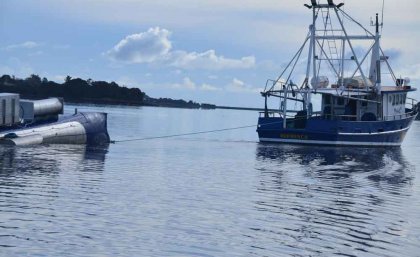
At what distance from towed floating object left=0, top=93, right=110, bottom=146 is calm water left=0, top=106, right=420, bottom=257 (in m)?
3.35

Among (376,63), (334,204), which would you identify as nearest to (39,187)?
(334,204)

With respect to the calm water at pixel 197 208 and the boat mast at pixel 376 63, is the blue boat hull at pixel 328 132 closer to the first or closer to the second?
the boat mast at pixel 376 63

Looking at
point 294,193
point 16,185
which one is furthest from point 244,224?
point 16,185

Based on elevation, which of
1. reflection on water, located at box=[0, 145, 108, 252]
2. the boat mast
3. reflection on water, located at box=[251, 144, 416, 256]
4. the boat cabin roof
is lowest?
reflection on water, located at box=[251, 144, 416, 256]

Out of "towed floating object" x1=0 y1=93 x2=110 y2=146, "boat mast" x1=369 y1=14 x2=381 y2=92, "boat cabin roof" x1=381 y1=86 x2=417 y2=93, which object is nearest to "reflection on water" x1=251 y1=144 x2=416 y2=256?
"towed floating object" x1=0 y1=93 x2=110 y2=146

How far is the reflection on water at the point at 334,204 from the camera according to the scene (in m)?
15.4

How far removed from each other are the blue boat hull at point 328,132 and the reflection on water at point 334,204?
40.6 feet

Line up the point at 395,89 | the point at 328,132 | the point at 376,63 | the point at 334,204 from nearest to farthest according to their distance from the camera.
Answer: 1. the point at 334,204
2. the point at 328,132
3. the point at 376,63
4. the point at 395,89

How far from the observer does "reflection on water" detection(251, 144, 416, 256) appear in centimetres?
1541

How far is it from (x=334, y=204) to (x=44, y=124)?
24.0m

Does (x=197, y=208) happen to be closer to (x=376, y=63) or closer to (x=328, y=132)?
(x=328, y=132)

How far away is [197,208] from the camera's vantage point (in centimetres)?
1911

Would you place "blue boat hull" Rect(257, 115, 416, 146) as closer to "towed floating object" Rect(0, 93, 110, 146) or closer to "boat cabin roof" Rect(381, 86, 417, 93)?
"boat cabin roof" Rect(381, 86, 417, 93)

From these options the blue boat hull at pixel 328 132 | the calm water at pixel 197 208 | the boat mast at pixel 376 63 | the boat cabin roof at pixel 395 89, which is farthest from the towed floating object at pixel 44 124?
the boat cabin roof at pixel 395 89
